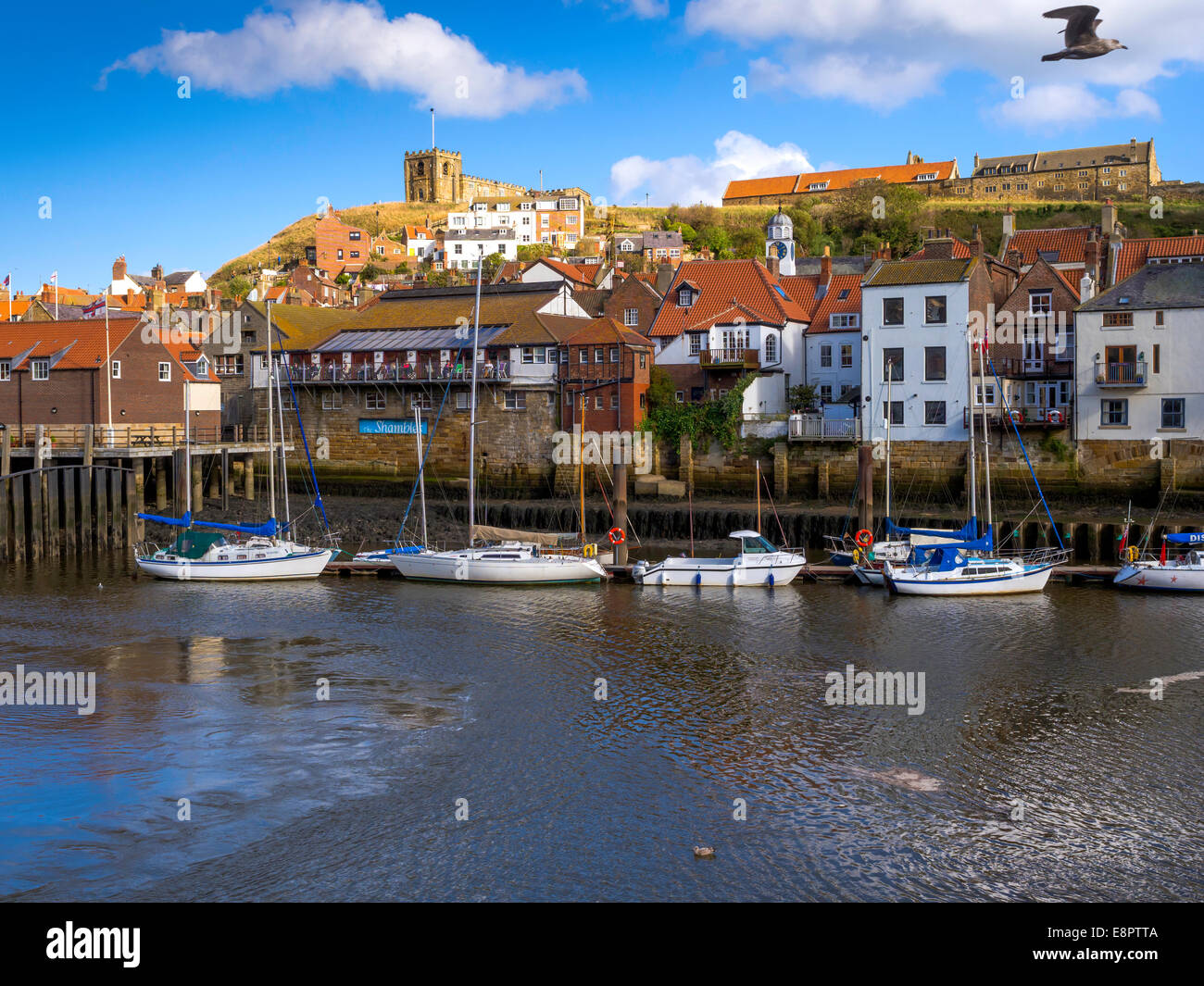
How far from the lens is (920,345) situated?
51812 mm

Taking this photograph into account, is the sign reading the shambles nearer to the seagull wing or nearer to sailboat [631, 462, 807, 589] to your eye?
sailboat [631, 462, 807, 589]

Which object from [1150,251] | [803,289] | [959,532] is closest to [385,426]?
[803,289]

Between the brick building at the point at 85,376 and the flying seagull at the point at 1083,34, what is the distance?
149ft

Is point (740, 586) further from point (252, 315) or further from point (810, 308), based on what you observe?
point (252, 315)

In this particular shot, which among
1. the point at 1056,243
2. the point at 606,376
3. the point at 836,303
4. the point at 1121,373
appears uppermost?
the point at 1056,243

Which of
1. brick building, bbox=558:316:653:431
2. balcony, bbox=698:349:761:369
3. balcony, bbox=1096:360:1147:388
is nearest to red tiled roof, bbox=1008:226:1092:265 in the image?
balcony, bbox=1096:360:1147:388

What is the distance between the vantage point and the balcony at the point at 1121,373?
46875mm

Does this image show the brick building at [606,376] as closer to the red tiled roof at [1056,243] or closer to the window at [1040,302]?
the window at [1040,302]

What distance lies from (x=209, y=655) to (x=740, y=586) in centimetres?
1764

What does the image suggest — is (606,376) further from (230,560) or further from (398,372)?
(230,560)

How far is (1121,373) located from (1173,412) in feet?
8.53

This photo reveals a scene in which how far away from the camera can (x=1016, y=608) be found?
34.2m
